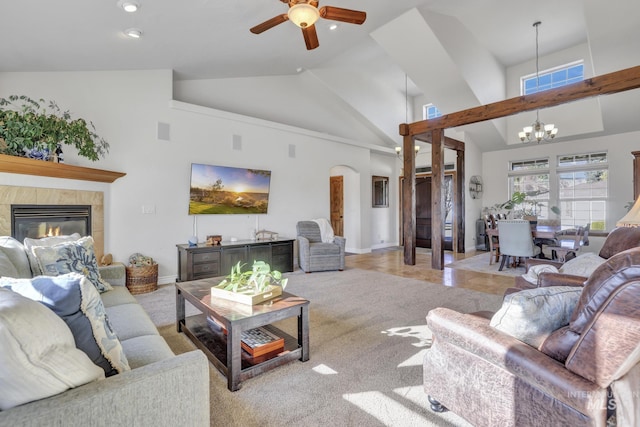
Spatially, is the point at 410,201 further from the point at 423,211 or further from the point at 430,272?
the point at 423,211

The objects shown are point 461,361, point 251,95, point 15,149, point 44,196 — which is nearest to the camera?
point 461,361

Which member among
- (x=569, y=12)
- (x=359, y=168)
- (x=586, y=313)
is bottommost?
(x=586, y=313)

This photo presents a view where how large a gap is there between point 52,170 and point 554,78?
30.8 feet

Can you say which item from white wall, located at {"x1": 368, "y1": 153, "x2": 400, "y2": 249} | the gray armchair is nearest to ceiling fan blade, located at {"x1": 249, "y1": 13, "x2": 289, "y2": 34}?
the gray armchair

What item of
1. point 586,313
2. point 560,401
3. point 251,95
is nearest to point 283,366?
point 560,401

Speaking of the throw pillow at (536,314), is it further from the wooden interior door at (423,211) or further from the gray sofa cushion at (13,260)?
the wooden interior door at (423,211)

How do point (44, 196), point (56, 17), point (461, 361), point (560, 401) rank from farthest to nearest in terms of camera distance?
1. point (44, 196)
2. point (56, 17)
3. point (461, 361)
4. point (560, 401)

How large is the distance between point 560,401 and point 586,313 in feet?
1.11

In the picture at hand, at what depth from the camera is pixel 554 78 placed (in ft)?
22.6

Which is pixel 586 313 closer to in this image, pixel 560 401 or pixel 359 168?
pixel 560 401

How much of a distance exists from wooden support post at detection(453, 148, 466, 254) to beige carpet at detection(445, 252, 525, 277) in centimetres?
82

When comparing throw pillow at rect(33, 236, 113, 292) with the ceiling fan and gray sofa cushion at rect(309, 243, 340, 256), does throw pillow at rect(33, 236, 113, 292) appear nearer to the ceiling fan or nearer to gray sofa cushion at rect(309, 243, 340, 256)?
the ceiling fan

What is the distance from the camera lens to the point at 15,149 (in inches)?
116

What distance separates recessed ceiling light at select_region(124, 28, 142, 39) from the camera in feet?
10.5
